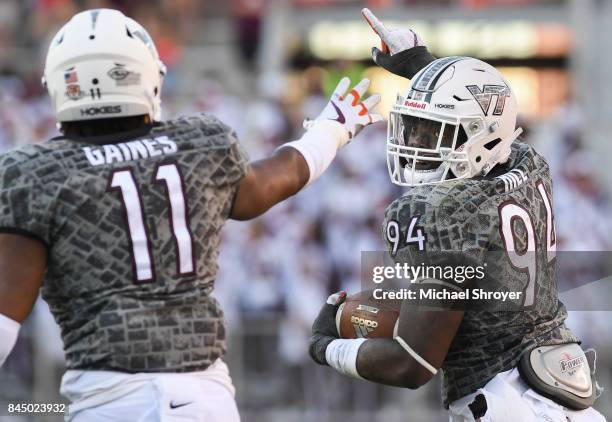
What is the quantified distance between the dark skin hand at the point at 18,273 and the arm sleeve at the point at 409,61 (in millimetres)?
1711

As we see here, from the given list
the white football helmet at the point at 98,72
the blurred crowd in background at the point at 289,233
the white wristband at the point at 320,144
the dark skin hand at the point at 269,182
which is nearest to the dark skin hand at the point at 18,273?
the white football helmet at the point at 98,72

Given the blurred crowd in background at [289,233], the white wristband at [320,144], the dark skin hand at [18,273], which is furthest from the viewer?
the blurred crowd in background at [289,233]

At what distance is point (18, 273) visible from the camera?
12.8ft

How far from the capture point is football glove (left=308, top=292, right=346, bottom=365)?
4.33m

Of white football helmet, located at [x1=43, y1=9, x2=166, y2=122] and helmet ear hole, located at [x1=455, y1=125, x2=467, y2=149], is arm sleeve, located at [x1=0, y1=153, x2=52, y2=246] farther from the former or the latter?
helmet ear hole, located at [x1=455, y1=125, x2=467, y2=149]

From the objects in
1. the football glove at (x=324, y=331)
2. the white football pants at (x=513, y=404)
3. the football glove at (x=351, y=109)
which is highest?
the football glove at (x=351, y=109)

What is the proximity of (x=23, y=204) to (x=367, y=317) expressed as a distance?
1.23m

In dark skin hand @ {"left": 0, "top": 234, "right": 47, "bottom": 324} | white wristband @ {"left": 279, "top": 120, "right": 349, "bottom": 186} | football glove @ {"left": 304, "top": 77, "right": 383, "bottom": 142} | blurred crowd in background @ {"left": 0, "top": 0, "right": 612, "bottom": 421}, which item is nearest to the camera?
dark skin hand @ {"left": 0, "top": 234, "right": 47, "bottom": 324}

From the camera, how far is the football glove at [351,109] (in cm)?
493

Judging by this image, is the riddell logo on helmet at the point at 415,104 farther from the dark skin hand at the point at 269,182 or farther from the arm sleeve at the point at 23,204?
the arm sleeve at the point at 23,204

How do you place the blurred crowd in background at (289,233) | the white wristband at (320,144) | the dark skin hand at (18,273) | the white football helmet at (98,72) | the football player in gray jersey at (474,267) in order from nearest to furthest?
the dark skin hand at (18,273) < the football player in gray jersey at (474,267) < the white football helmet at (98,72) < the white wristband at (320,144) < the blurred crowd in background at (289,233)

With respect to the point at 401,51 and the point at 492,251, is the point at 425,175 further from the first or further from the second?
the point at 401,51

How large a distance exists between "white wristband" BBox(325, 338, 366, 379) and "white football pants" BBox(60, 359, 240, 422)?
461mm

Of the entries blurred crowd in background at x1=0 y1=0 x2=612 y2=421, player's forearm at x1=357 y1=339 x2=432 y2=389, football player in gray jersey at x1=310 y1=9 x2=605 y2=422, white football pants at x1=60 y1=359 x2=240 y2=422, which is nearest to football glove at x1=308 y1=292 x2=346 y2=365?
football player in gray jersey at x1=310 y1=9 x2=605 y2=422
